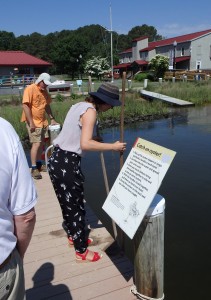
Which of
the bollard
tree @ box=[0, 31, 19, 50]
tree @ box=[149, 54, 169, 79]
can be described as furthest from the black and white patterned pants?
tree @ box=[0, 31, 19, 50]

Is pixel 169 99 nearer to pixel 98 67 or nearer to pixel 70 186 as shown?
pixel 70 186

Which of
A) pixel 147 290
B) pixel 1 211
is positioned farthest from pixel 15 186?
pixel 147 290

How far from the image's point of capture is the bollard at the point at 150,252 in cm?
236

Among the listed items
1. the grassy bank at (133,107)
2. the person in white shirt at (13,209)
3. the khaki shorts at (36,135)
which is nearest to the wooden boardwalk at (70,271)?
the person in white shirt at (13,209)

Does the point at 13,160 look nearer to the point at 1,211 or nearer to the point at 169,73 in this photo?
the point at 1,211

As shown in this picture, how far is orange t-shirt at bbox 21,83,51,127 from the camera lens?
15.8ft

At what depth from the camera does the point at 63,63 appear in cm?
5516

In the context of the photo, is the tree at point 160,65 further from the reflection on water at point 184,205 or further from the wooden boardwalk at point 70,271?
the wooden boardwalk at point 70,271

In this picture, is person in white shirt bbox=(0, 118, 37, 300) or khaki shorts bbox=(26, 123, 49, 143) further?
khaki shorts bbox=(26, 123, 49, 143)

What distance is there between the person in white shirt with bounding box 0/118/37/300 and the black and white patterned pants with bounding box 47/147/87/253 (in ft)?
4.30

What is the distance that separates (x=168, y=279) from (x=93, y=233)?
1.12m

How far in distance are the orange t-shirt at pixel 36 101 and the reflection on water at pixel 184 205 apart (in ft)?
6.35

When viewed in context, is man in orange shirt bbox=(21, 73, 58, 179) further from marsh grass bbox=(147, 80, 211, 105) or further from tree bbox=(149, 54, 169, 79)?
tree bbox=(149, 54, 169, 79)

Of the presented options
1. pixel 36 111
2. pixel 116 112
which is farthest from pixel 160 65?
pixel 36 111
